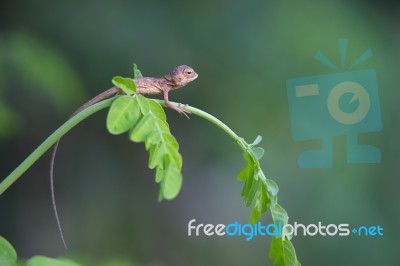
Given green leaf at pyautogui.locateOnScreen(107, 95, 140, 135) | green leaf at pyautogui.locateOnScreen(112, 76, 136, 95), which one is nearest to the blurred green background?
green leaf at pyautogui.locateOnScreen(112, 76, 136, 95)

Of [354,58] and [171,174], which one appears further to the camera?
[354,58]

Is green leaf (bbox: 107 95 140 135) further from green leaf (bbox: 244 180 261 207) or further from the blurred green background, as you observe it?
the blurred green background

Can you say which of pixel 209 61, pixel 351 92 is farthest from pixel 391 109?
pixel 209 61

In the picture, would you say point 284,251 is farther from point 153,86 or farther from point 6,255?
point 153,86

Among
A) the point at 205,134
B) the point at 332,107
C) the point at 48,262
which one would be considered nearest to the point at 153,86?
the point at 48,262

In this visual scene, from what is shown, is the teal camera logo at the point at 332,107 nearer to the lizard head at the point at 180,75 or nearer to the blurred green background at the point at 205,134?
the blurred green background at the point at 205,134

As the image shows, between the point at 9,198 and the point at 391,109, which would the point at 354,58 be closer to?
the point at 391,109

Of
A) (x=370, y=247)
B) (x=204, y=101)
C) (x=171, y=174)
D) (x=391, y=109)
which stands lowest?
(x=370, y=247)
